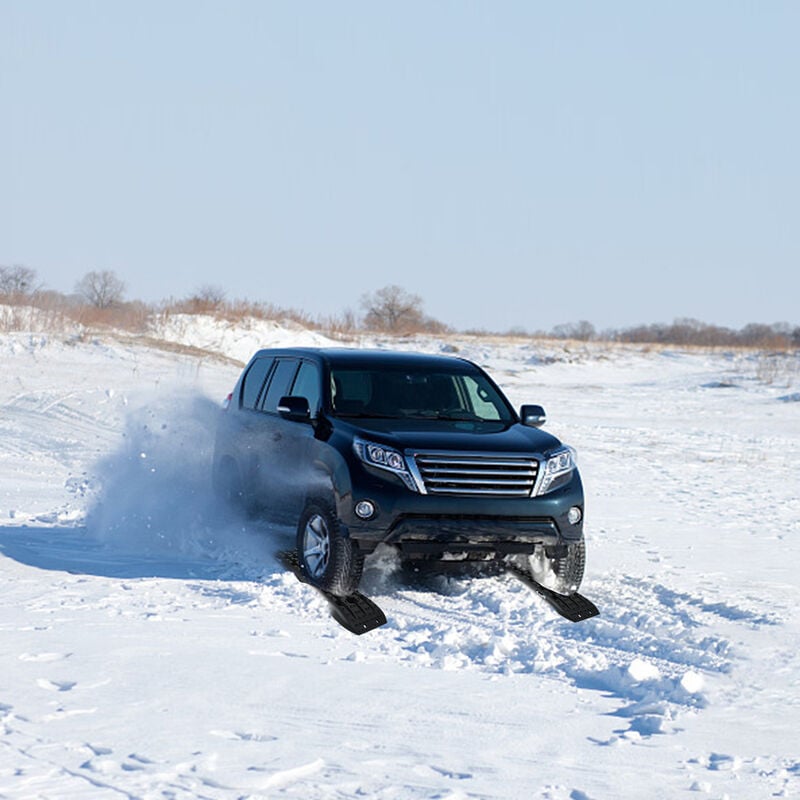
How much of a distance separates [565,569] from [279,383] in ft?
9.87

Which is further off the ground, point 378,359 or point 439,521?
point 378,359

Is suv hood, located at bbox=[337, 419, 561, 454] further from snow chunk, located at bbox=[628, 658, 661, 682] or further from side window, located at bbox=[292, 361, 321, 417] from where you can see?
snow chunk, located at bbox=[628, 658, 661, 682]

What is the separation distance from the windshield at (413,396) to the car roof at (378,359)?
0.08 m

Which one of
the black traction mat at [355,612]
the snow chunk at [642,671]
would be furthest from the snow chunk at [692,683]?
the black traction mat at [355,612]

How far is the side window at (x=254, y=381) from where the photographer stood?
11.6 metres

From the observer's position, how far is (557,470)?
9.43m

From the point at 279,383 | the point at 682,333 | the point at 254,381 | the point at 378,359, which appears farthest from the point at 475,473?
the point at 682,333

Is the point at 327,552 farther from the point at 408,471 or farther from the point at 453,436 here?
the point at 453,436

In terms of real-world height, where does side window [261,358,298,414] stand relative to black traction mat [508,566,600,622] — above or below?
above

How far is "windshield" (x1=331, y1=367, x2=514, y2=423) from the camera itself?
10117 mm

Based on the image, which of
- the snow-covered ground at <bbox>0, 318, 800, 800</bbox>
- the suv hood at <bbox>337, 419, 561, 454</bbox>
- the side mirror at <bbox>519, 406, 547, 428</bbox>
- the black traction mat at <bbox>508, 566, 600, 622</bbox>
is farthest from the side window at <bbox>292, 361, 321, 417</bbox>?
the black traction mat at <bbox>508, 566, 600, 622</bbox>

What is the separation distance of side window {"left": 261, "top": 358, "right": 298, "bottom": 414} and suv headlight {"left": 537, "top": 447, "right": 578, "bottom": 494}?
2516 mm

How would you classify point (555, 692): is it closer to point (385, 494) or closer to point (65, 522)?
point (385, 494)

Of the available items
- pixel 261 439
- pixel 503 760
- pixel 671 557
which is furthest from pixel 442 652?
pixel 671 557
